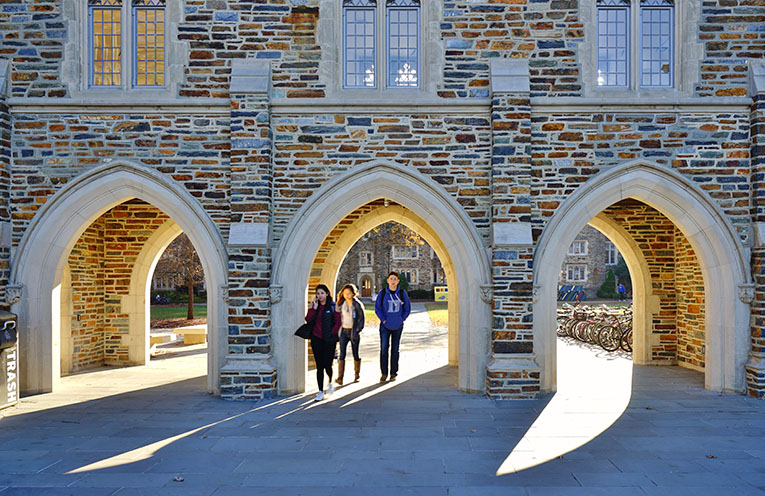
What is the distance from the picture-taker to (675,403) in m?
7.20

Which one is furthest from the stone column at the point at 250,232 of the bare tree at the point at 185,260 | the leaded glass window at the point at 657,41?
the bare tree at the point at 185,260

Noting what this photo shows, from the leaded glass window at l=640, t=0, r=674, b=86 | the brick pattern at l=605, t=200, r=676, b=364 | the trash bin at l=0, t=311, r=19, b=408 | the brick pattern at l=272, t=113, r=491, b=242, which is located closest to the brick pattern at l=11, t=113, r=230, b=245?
the brick pattern at l=272, t=113, r=491, b=242

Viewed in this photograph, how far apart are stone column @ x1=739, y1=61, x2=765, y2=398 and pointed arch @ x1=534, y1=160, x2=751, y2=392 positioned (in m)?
0.10

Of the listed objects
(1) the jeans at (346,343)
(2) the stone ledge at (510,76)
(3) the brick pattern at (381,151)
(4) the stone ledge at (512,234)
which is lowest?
(1) the jeans at (346,343)

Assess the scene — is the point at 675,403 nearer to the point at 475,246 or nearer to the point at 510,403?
the point at 510,403

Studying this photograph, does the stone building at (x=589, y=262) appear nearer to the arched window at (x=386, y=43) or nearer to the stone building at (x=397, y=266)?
the stone building at (x=397, y=266)

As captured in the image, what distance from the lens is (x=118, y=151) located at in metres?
7.72

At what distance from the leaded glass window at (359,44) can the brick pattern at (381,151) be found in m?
0.64

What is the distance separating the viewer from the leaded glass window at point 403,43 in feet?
25.9

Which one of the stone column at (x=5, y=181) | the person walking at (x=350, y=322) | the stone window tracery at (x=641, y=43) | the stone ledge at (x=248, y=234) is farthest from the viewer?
the person walking at (x=350, y=322)

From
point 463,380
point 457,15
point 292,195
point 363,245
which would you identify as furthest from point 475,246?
point 363,245

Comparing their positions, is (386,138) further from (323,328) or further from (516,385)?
(516,385)

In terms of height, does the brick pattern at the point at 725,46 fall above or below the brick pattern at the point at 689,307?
above

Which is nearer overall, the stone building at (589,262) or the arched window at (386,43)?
the arched window at (386,43)
